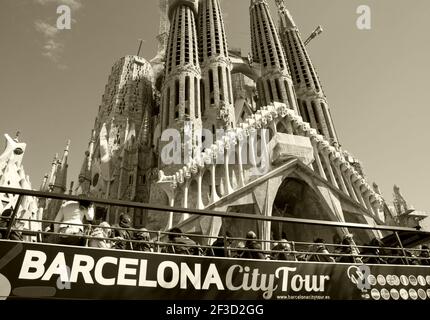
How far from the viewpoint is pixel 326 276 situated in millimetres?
6816

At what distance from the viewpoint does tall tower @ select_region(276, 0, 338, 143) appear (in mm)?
41719

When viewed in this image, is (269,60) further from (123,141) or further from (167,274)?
(167,274)

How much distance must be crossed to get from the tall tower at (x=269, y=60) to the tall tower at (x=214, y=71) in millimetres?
6203

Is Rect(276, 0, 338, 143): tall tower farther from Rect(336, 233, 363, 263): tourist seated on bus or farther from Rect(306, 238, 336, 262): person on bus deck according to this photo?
Rect(306, 238, 336, 262): person on bus deck

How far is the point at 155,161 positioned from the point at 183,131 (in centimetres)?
873

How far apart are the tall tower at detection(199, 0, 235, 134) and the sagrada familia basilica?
0.15 meters

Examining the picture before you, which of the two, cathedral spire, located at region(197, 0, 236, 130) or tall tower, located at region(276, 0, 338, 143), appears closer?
cathedral spire, located at region(197, 0, 236, 130)

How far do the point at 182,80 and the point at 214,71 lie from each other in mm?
5181

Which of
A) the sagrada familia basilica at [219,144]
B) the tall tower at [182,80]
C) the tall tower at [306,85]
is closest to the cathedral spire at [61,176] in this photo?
the sagrada familia basilica at [219,144]

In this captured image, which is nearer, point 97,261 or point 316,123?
point 97,261

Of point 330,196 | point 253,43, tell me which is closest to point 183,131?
point 330,196

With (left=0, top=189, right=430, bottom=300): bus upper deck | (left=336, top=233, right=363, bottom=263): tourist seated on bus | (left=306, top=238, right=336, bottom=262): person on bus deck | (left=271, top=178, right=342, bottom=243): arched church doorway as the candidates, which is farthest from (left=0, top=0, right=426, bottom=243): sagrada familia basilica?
(left=306, top=238, right=336, bottom=262): person on bus deck

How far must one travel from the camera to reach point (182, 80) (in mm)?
37094
